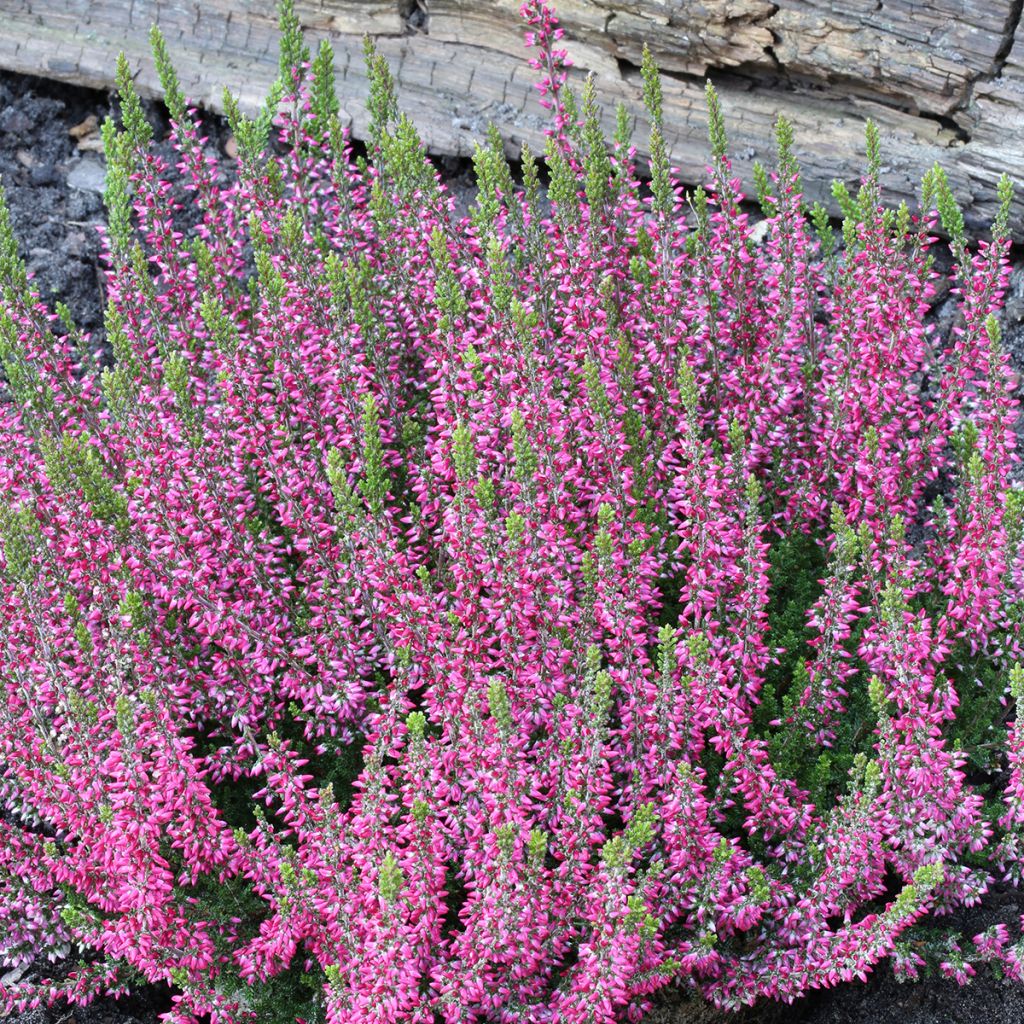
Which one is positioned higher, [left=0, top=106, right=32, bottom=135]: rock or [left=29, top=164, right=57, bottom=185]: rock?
[left=0, top=106, right=32, bottom=135]: rock

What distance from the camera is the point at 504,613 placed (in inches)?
163

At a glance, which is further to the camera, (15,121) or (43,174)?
(15,121)

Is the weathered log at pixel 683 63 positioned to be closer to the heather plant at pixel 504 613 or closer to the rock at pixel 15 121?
the rock at pixel 15 121

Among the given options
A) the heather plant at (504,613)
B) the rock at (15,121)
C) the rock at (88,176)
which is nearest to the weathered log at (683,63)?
the rock at (15,121)

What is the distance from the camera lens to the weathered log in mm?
6516

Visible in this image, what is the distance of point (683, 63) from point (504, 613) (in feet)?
12.9

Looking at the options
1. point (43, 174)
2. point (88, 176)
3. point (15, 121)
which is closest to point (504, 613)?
point (88, 176)

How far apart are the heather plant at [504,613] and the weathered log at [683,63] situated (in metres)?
1.39

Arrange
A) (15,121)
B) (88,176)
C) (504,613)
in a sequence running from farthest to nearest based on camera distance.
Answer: (15,121) < (88,176) < (504,613)

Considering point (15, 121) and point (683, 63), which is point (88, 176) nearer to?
point (15, 121)

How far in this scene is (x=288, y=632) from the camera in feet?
16.0

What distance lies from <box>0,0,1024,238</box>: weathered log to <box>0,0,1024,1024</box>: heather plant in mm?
1388

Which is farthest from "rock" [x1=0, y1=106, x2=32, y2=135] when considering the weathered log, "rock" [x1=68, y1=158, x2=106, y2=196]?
"rock" [x1=68, y1=158, x2=106, y2=196]

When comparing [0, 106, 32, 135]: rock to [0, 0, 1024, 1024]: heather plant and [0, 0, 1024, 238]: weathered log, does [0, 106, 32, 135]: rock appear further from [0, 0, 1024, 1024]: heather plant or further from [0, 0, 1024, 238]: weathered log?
[0, 0, 1024, 1024]: heather plant
